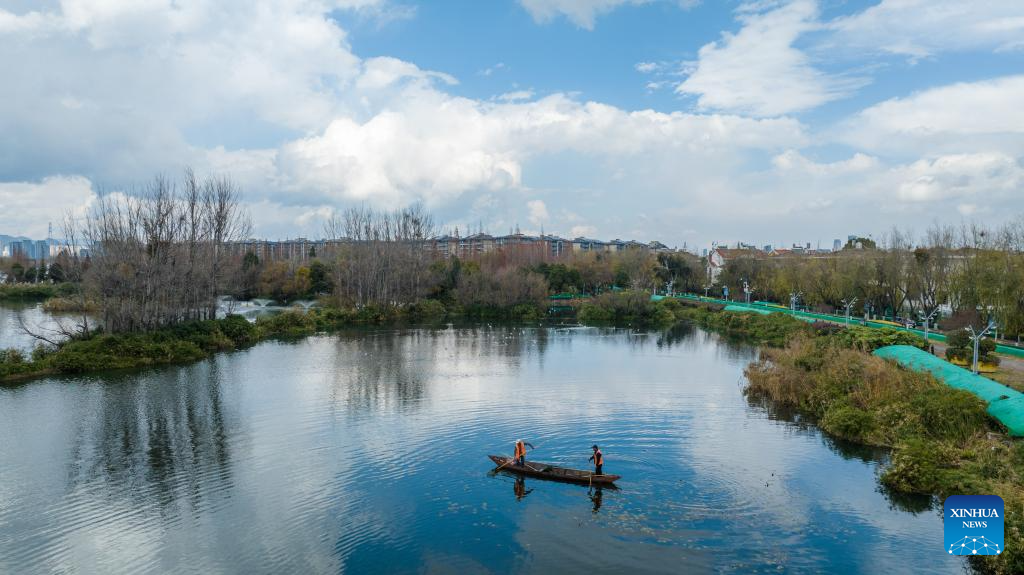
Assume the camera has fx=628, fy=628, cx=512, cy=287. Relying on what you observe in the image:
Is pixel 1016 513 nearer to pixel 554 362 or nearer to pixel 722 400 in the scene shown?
pixel 722 400

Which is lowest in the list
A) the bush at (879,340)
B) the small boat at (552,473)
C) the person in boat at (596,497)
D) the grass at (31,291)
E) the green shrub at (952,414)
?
the person in boat at (596,497)

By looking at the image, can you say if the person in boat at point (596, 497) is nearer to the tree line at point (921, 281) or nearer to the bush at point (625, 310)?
the tree line at point (921, 281)

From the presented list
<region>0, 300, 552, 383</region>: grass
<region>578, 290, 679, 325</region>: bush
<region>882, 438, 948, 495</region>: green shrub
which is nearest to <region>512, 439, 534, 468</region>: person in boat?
<region>882, 438, 948, 495</region>: green shrub

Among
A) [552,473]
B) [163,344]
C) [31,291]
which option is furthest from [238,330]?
[31,291]

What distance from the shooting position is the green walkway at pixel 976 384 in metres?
15.0

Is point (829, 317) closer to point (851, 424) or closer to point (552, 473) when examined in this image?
point (851, 424)

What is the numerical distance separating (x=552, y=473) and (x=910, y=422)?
32.4 feet

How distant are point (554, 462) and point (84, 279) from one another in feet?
85.3

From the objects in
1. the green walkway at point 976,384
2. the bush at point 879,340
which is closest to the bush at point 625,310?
the bush at point 879,340

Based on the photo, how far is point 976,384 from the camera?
17.7 metres

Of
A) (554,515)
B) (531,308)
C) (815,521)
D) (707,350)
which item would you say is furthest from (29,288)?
(815,521)

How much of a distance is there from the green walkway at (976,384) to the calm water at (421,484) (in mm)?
3124

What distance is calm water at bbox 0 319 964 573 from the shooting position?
434 inches

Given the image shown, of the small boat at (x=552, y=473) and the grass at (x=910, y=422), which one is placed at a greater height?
the grass at (x=910, y=422)
